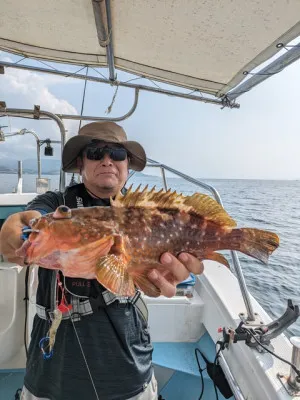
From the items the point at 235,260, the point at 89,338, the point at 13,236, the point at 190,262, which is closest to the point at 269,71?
the point at 235,260

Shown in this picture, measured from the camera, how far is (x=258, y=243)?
1741 mm

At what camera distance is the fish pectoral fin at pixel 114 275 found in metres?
1.39

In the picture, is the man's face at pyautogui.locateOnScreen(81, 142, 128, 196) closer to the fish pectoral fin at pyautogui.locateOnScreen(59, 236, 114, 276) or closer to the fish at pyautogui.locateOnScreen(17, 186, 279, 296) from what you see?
the fish at pyautogui.locateOnScreen(17, 186, 279, 296)

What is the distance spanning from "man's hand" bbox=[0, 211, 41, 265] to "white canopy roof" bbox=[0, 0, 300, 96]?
79.9 inches

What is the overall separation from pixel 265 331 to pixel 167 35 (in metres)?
2.84

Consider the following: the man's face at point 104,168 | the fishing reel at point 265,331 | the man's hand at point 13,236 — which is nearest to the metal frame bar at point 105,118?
the man's face at point 104,168

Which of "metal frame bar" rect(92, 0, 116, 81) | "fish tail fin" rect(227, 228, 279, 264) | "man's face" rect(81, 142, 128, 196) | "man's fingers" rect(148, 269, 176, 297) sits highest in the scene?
"metal frame bar" rect(92, 0, 116, 81)

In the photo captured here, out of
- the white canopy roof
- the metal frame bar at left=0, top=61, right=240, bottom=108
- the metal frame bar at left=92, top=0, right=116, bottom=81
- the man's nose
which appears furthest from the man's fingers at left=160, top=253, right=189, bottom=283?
the metal frame bar at left=0, top=61, right=240, bottom=108

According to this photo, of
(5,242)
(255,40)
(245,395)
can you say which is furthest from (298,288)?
(5,242)

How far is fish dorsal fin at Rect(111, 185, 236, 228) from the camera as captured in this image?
1763mm

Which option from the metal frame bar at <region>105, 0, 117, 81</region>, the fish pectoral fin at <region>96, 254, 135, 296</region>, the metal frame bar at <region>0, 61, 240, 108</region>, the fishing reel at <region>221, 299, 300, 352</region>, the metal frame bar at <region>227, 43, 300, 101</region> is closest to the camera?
the fish pectoral fin at <region>96, 254, 135, 296</region>

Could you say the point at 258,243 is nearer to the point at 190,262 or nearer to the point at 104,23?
the point at 190,262

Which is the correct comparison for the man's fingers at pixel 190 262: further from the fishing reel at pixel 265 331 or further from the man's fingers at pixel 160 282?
the fishing reel at pixel 265 331

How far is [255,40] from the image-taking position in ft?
8.56
